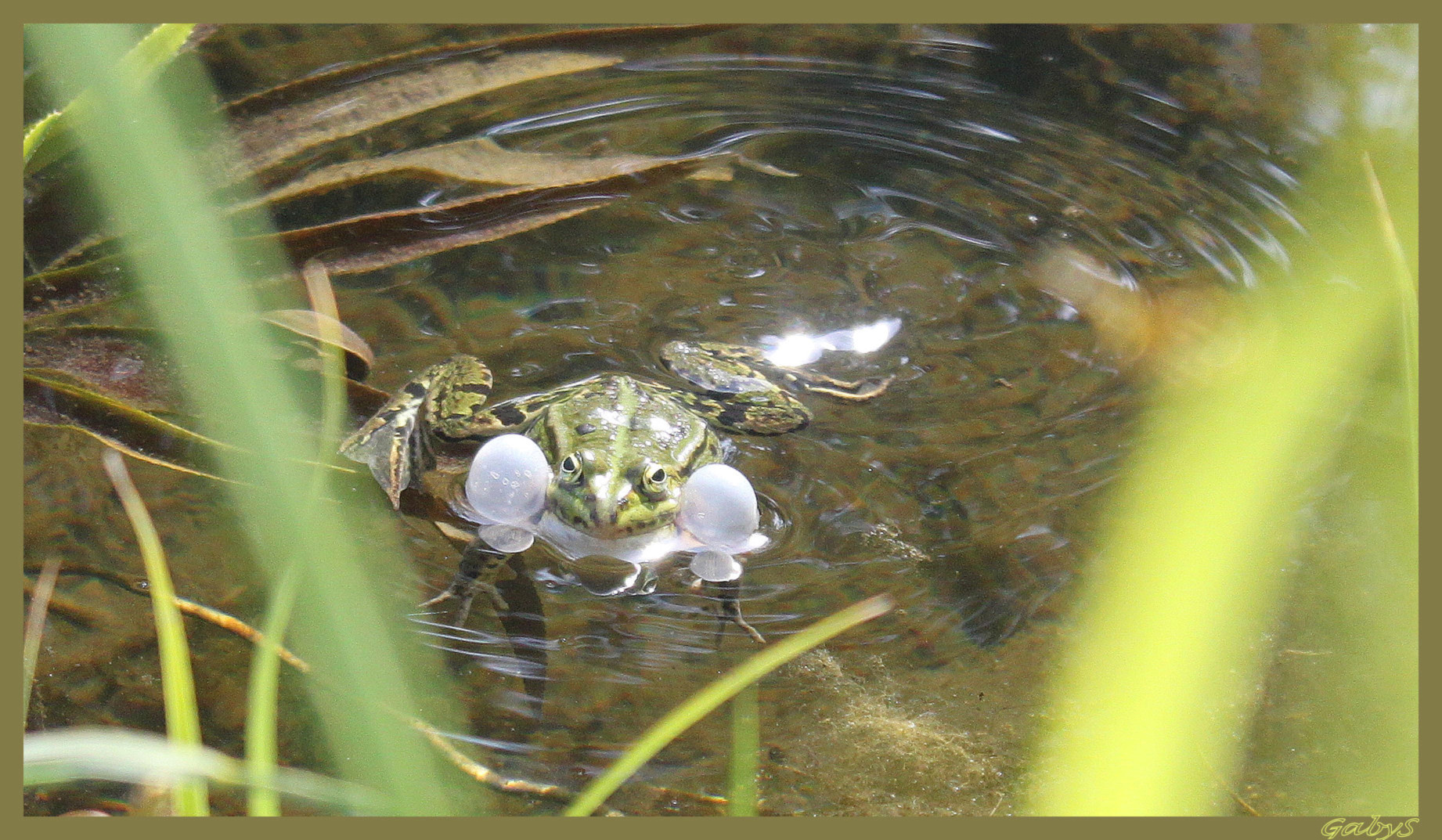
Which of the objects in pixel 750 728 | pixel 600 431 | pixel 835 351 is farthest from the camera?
pixel 835 351

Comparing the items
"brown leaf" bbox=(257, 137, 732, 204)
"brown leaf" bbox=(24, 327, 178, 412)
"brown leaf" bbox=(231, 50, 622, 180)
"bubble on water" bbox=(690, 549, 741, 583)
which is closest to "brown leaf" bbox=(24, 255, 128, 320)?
"brown leaf" bbox=(24, 327, 178, 412)

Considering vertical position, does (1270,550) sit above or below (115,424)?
below

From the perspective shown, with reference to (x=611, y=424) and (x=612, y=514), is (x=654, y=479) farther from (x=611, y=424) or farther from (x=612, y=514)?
(x=611, y=424)

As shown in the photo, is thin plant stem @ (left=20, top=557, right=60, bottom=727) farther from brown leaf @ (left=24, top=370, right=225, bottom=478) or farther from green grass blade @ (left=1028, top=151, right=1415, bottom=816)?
green grass blade @ (left=1028, top=151, right=1415, bottom=816)

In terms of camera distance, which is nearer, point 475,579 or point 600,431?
point 475,579

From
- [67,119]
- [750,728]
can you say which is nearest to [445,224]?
[67,119]

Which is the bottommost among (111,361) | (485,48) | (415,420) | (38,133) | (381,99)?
(415,420)
